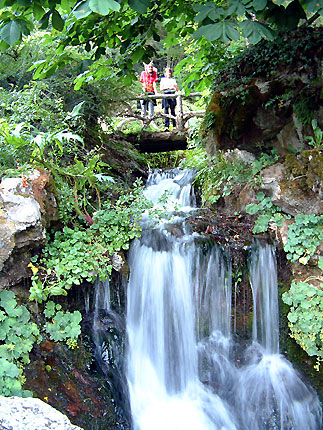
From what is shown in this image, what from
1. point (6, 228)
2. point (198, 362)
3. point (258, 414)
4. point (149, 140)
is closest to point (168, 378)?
point (198, 362)

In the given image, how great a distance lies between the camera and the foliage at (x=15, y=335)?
11.1ft

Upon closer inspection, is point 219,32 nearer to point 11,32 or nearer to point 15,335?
point 11,32

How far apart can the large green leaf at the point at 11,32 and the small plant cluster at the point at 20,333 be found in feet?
8.02

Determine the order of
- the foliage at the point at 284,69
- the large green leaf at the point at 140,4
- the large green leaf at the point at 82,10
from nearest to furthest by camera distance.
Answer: the large green leaf at the point at 82,10 < the large green leaf at the point at 140,4 < the foliage at the point at 284,69

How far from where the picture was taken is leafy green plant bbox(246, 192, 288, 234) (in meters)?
5.03

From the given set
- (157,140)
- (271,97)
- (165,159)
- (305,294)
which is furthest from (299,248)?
(165,159)

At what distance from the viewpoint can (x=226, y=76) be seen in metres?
5.83

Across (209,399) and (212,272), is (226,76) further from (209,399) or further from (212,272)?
(209,399)

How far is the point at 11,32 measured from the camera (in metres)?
2.47

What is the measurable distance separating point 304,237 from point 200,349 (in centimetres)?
207

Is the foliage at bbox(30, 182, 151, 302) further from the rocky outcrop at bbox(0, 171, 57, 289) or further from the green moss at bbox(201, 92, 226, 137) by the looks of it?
the green moss at bbox(201, 92, 226, 137)

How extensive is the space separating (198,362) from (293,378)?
1.23 m

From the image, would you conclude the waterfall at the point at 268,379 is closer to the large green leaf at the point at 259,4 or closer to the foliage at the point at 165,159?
the large green leaf at the point at 259,4

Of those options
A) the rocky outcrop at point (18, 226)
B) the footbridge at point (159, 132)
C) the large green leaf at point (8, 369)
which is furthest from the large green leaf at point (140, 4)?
the footbridge at point (159, 132)
